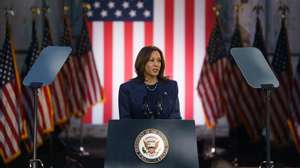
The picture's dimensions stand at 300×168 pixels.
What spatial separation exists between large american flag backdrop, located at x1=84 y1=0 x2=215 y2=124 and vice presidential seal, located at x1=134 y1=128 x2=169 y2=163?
17.3 ft

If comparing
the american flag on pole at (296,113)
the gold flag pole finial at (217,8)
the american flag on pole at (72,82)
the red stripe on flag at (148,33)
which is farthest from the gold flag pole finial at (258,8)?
the american flag on pole at (72,82)

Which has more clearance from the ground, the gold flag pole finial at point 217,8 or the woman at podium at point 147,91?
the gold flag pole finial at point 217,8

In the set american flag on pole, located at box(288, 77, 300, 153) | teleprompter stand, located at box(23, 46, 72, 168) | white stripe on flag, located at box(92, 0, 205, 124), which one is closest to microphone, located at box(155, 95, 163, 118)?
teleprompter stand, located at box(23, 46, 72, 168)

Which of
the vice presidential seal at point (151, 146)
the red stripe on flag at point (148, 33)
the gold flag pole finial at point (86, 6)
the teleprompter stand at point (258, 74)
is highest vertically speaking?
the gold flag pole finial at point (86, 6)

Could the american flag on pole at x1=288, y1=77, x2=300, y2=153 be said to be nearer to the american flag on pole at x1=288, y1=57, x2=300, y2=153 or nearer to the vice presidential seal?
the american flag on pole at x1=288, y1=57, x2=300, y2=153

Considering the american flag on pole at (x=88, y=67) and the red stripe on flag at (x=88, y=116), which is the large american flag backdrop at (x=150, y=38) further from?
the american flag on pole at (x=88, y=67)

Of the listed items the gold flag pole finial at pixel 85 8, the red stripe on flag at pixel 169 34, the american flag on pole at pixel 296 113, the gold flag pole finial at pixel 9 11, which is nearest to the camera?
the american flag on pole at pixel 296 113

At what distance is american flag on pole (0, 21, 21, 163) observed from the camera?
7293 millimetres

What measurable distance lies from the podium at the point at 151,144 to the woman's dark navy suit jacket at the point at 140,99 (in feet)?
1.64

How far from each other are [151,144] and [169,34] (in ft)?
17.9

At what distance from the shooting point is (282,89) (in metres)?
7.95

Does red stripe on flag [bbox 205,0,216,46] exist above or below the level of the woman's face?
above

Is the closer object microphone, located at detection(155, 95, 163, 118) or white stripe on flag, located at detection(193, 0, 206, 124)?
microphone, located at detection(155, 95, 163, 118)

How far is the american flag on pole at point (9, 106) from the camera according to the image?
729 centimetres
